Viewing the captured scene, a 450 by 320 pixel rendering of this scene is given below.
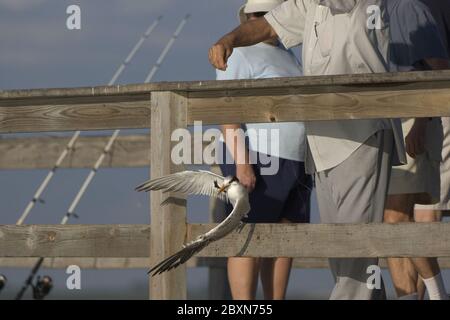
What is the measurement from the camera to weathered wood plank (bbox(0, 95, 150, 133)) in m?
6.58

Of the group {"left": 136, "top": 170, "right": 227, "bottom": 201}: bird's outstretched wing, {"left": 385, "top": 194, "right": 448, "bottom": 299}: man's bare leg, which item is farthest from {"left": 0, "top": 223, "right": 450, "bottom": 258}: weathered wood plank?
{"left": 385, "top": 194, "right": 448, "bottom": 299}: man's bare leg

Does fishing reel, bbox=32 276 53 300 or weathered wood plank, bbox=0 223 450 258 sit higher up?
weathered wood plank, bbox=0 223 450 258

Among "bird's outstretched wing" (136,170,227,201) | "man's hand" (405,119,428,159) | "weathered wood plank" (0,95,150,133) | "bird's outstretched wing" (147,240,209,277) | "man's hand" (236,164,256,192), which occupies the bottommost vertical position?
"bird's outstretched wing" (147,240,209,277)

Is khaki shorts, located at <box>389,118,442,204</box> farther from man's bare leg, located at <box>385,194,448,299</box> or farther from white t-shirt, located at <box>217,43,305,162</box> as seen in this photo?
white t-shirt, located at <box>217,43,305,162</box>

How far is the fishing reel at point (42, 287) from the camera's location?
10.3m

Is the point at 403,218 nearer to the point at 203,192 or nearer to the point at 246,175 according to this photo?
the point at 246,175

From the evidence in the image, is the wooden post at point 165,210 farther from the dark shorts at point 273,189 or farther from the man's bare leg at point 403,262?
the man's bare leg at point 403,262

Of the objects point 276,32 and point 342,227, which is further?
point 276,32

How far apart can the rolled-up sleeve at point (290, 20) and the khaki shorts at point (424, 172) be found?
0.87 m
